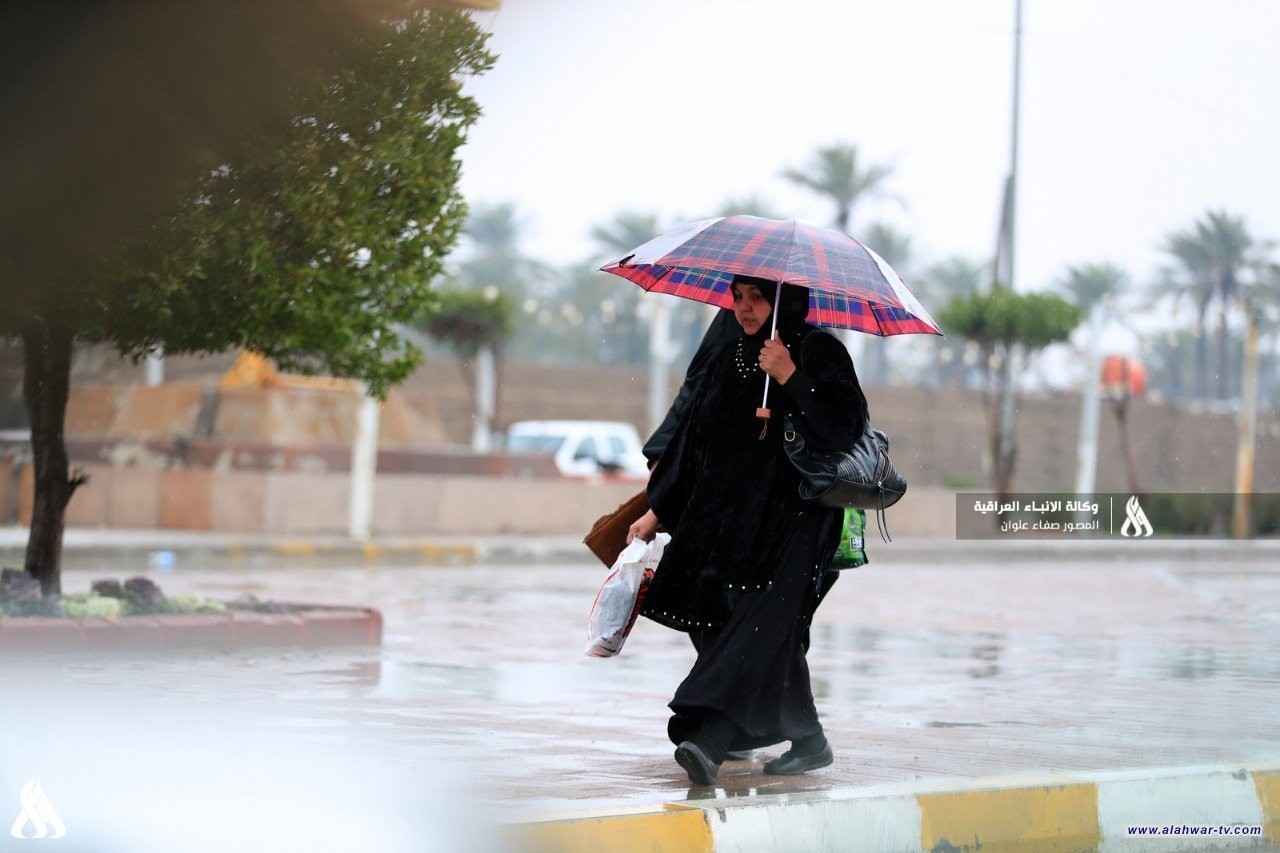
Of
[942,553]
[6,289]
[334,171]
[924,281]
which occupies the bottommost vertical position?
[942,553]

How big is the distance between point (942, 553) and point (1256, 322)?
290 inches

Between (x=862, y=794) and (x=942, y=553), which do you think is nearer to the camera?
(x=862, y=794)

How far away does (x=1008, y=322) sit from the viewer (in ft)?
84.5

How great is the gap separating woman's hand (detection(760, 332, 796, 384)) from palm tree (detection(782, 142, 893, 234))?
1452 inches

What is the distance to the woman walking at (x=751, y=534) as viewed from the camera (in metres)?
5.08

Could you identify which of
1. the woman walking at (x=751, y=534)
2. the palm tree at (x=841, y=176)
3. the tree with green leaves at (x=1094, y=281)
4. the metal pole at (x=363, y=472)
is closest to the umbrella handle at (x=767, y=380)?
the woman walking at (x=751, y=534)

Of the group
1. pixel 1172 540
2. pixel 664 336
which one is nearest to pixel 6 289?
pixel 664 336

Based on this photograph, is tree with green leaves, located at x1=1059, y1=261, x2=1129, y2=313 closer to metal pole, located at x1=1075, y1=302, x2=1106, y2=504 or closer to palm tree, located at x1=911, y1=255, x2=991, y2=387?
palm tree, located at x1=911, y1=255, x2=991, y2=387

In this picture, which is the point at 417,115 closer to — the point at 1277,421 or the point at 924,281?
the point at 1277,421

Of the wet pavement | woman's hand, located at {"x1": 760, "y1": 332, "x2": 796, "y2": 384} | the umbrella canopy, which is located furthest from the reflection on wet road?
the umbrella canopy

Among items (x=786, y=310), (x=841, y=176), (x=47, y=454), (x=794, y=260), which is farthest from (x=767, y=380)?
(x=841, y=176)

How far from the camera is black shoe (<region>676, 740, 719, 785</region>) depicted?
16.2 feet

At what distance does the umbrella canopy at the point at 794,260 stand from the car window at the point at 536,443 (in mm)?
20165

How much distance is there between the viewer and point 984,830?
193 inches
